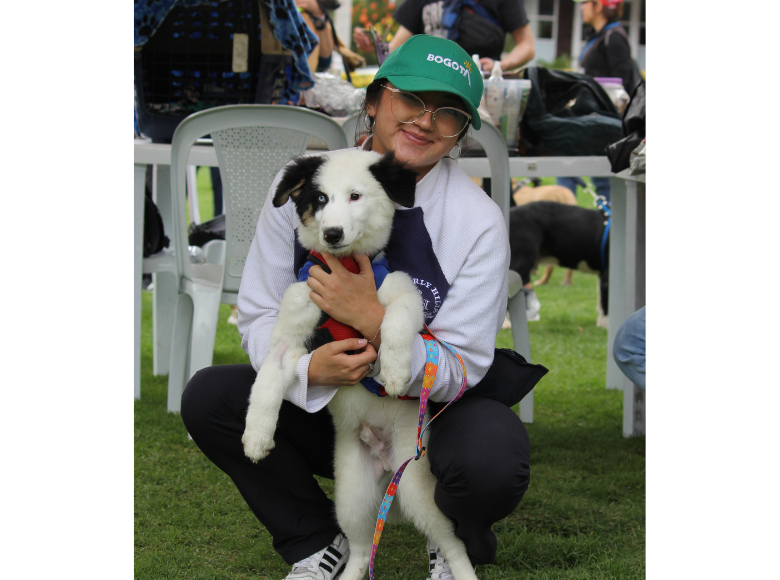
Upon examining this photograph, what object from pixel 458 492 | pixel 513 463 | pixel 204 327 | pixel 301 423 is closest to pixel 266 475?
pixel 301 423

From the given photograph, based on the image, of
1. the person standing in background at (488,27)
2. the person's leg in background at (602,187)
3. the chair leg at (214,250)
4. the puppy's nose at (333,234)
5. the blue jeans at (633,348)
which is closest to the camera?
the puppy's nose at (333,234)

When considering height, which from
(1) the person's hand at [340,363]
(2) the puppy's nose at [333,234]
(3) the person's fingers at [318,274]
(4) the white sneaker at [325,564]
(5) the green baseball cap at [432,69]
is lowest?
(4) the white sneaker at [325,564]

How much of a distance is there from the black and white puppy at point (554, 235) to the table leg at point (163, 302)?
Answer: 245 centimetres

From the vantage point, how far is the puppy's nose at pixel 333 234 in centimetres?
159

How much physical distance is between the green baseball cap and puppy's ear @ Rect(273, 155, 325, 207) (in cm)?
30

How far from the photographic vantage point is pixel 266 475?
1912mm

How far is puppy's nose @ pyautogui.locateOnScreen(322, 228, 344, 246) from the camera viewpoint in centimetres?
159

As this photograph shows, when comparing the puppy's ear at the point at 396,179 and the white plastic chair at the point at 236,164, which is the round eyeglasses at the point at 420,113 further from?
the white plastic chair at the point at 236,164

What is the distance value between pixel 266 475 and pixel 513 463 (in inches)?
26.3

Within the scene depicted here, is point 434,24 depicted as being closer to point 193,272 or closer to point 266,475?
point 193,272

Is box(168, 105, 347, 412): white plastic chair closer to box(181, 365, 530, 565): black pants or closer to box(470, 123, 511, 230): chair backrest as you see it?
box(470, 123, 511, 230): chair backrest

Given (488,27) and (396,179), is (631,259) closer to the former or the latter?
(396,179)

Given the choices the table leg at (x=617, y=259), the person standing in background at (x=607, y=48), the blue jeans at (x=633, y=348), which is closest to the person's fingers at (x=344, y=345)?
the blue jeans at (x=633, y=348)

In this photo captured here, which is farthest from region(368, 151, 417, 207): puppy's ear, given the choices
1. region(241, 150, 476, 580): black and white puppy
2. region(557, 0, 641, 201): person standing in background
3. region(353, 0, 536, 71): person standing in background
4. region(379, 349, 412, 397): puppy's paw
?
region(557, 0, 641, 201): person standing in background
